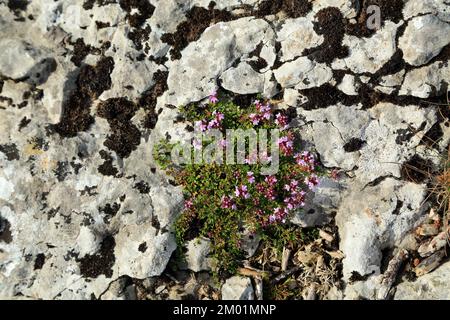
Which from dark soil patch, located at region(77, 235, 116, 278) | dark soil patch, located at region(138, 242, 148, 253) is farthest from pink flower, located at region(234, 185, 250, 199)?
dark soil patch, located at region(77, 235, 116, 278)

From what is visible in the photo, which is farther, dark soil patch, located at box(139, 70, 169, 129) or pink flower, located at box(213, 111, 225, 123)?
dark soil patch, located at box(139, 70, 169, 129)

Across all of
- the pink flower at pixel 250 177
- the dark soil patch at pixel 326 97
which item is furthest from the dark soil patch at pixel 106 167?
the dark soil patch at pixel 326 97

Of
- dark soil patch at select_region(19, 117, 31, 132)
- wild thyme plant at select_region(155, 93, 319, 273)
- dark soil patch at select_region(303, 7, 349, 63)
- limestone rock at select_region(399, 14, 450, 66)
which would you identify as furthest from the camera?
wild thyme plant at select_region(155, 93, 319, 273)

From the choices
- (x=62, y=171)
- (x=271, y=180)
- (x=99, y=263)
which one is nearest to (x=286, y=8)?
(x=271, y=180)

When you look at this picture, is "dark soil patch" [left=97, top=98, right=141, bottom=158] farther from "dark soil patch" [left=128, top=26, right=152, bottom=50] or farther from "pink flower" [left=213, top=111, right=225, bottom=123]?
"pink flower" [left=213, top=111, right=225, bottom=123]

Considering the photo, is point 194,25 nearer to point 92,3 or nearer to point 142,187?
point 92,3

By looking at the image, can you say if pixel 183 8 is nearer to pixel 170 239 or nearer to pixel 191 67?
pixel 191 67
